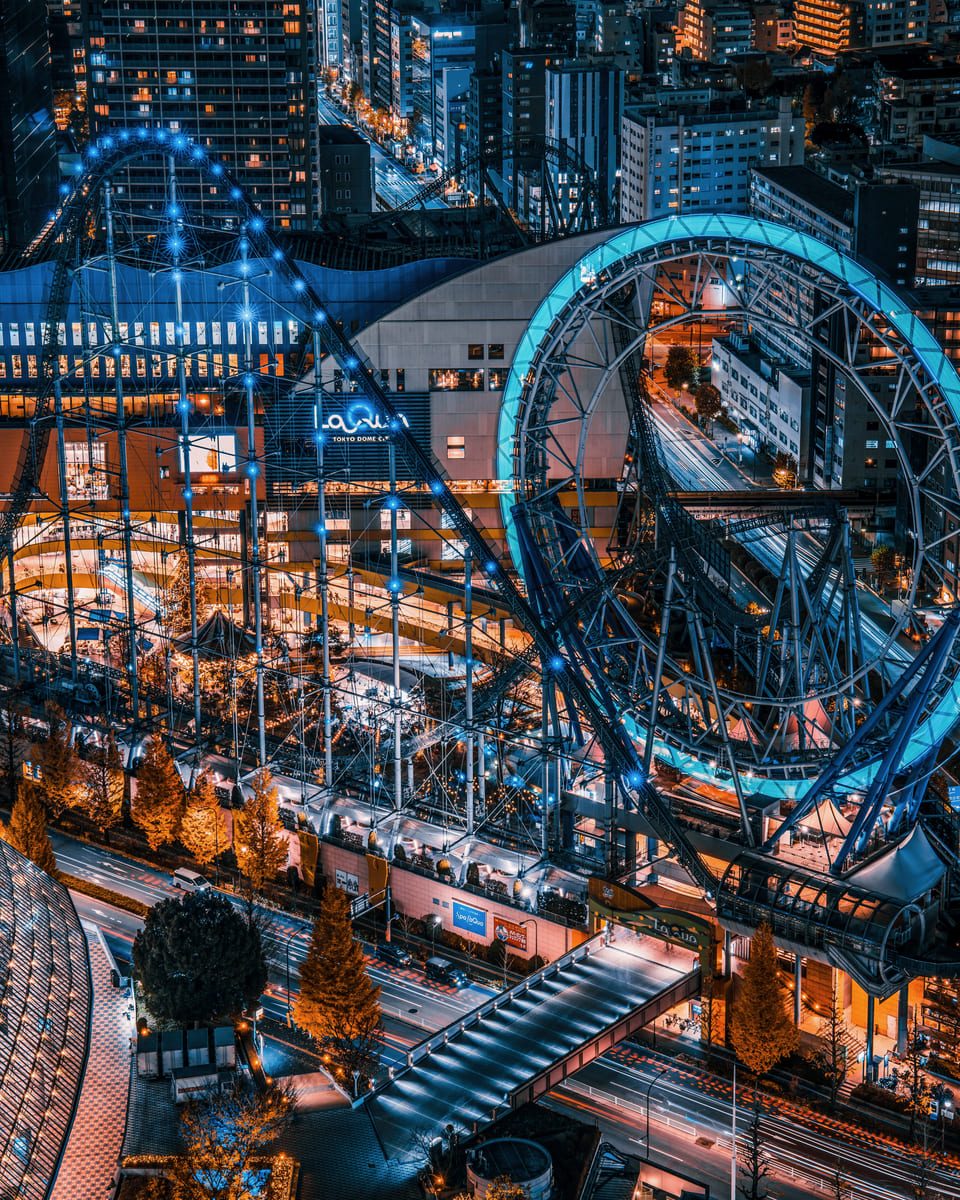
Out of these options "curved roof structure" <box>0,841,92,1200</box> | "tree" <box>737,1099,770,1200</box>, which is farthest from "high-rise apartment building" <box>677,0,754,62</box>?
"tree" <box>737,1099,770,1200</box>

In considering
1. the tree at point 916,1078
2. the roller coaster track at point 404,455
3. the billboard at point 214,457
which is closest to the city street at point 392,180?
the billboard at point 214,457

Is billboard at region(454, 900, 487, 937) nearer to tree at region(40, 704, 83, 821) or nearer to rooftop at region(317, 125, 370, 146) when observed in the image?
tree at region(40, 704, 83, 821)

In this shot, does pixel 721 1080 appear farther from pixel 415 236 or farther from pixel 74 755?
pixel 415 236

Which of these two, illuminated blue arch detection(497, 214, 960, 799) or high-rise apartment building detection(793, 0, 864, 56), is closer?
illuminated blue arch detection(497, 214, 960, 799)

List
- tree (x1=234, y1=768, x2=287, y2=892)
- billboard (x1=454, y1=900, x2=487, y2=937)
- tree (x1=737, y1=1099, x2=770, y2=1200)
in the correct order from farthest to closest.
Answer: tree (x1=234, y1=768, x2=287, y2=892)
billboard (x1=454, y1=900, x2=487, y2=937)
tree (x1=737, y1=1099, x2=770, y2=1200)

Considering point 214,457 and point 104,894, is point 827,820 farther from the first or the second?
point 214,457

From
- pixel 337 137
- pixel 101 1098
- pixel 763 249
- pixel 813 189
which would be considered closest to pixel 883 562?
pixel 763 249
